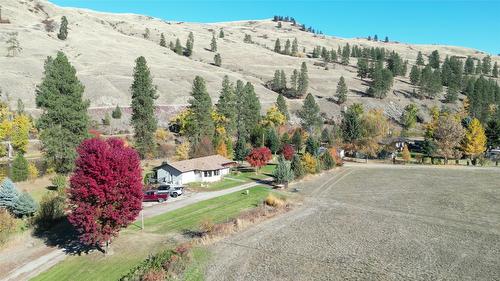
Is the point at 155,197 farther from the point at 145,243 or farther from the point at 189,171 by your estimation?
the point at 145,243

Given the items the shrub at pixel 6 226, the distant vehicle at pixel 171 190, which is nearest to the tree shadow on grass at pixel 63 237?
the shrub at pixel 6 226

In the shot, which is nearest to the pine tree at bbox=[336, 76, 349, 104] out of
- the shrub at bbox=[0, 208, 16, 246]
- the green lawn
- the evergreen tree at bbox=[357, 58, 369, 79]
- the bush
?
the evergreen tree at bbox=[357, 58, 369, 79]

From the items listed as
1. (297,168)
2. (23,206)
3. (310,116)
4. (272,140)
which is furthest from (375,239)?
(310,116)

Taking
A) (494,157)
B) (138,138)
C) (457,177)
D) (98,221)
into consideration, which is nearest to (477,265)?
(98,221)

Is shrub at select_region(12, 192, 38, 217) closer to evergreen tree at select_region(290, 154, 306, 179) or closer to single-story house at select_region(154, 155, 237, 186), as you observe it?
single-story house at select_region(154, 155, 237, 186)

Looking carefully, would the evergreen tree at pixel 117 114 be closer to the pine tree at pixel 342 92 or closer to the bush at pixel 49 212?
the bush at pixel 49 212
